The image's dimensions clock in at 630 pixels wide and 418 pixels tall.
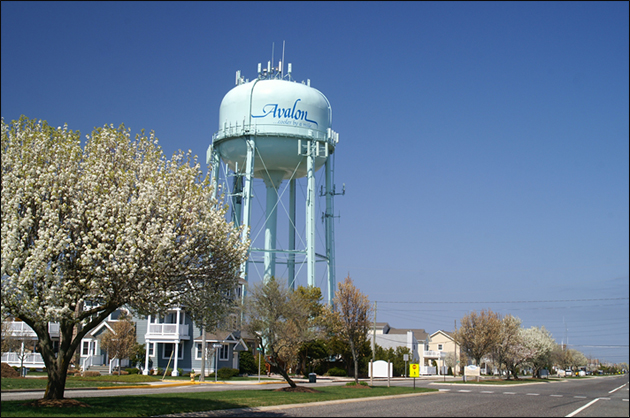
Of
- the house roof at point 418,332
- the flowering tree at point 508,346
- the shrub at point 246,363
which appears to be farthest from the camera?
the house roof at point 418,332

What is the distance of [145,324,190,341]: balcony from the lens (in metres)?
46.7

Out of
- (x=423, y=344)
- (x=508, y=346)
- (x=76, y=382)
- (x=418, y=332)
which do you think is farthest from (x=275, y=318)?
(x=418, y=332)

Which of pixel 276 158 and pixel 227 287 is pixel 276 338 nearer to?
pixel 227 287

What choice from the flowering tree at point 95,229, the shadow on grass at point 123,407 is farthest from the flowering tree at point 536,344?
the flowering tree at point 95,229

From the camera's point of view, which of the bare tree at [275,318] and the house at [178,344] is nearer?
the bare tree at [275,318]

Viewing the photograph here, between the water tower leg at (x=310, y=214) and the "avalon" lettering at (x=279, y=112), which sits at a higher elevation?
the "avalon" lettering at (x=279, y=112)

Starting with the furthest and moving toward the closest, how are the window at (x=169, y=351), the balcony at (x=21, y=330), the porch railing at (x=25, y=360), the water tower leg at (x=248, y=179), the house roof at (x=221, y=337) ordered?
the balcony at (x=21, y=330) < the porch railing at (x=25, y=360) < the window at (x=169, y=351) < the house roof at (x=221, y=337) < the water tower leg at (x=248, y=179)

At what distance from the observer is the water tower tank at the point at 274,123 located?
46.5 m

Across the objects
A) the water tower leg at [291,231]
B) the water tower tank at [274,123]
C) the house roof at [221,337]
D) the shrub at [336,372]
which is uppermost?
the water tower tank at [274,123]

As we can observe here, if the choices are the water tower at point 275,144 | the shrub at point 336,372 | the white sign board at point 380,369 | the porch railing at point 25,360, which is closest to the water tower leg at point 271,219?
the water tower at point 275,144

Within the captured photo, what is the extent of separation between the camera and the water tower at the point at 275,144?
153ft

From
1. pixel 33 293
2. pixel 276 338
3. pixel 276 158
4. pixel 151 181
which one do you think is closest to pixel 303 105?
pixel 276 158

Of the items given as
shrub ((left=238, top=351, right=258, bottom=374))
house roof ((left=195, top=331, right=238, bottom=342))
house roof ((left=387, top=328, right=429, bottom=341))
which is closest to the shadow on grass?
house roof ((left=195, top=331, right=238, bottom=342))

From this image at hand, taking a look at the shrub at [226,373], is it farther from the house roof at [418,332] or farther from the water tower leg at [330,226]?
the house roof at [418,332]
